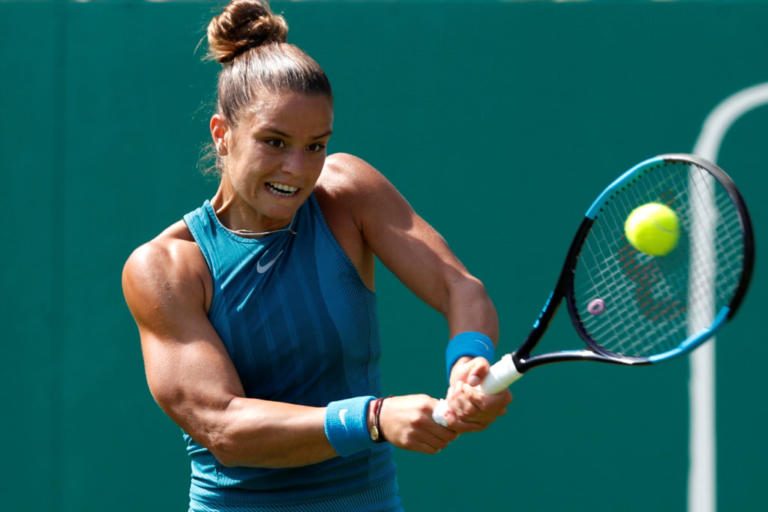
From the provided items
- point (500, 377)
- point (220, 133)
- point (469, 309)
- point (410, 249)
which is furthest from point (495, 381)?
point (220, 133)

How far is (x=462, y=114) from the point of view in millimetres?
3857

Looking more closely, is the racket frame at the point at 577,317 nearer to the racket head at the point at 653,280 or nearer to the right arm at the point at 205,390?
the racket head at the point at 653,280

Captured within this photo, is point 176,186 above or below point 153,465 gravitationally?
above

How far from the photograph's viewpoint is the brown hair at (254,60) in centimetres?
211

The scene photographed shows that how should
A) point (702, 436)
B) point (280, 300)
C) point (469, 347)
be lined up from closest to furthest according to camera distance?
1. point (469, 347)
2. point (280, 300)
3. point (702, 436)

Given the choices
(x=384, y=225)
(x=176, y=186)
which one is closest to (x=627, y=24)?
(x=176, y=186)

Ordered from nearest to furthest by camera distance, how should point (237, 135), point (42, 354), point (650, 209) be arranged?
point (650, 209) < point (237, 135) < point (42, 354)

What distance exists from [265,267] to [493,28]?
1971 millimetres

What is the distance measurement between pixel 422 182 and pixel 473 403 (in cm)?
202

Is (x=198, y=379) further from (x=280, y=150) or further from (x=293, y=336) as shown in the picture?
(x=280, y=150)

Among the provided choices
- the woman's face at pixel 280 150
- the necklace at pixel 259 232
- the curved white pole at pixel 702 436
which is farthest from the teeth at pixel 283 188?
the curved white pole at pixel 702 436

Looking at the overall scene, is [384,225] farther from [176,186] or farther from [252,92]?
[176,186]

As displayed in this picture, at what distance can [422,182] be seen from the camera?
385 centimetres

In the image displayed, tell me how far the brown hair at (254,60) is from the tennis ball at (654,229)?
0.66m
